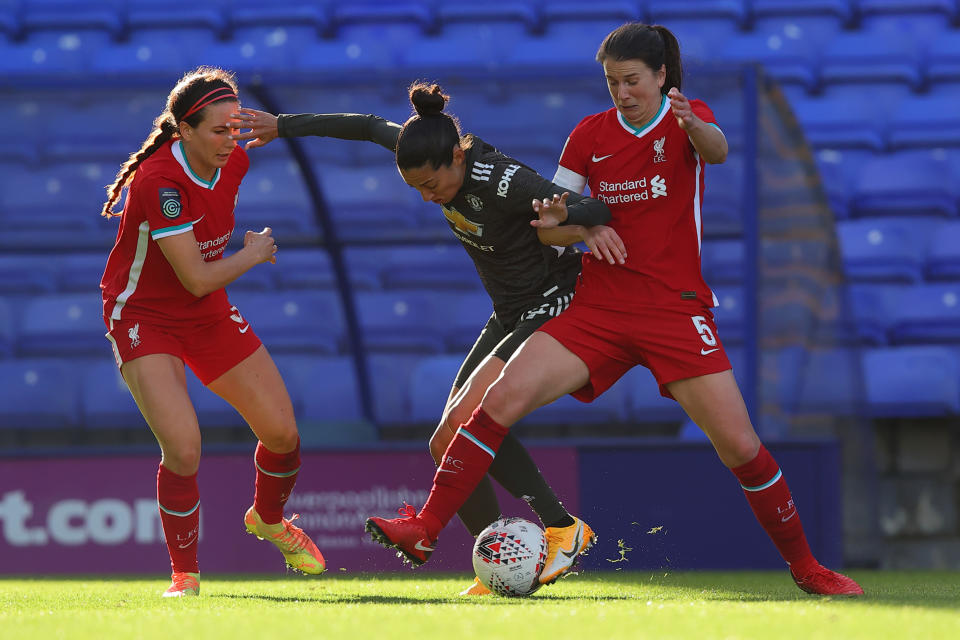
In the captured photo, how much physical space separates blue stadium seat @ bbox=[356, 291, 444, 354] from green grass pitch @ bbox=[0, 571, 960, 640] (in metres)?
2.23

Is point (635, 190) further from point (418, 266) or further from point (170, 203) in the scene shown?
point (418, 266)

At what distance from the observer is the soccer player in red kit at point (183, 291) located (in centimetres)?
429

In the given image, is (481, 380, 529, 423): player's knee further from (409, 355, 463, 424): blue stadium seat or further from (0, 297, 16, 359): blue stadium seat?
(0, 297, 16, 359): blue stadium seat

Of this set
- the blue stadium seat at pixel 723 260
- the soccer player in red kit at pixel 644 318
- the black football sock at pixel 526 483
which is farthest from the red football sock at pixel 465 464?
the blue stadium seat at pixel 723 260

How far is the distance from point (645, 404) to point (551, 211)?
3402mm

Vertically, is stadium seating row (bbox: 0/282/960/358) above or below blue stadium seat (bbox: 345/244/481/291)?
below

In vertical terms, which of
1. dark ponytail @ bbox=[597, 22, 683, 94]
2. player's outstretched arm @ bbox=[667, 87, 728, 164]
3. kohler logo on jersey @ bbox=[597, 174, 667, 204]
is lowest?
kohler logo on jersey @ bbox=[597, 174, 667, 204]

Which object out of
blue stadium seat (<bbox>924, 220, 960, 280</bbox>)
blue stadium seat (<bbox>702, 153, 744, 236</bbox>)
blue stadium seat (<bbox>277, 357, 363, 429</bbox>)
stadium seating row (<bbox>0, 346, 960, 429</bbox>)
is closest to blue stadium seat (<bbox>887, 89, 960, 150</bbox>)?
blue stadium seat (<bbox>924, 220, 960, 280</bbox>)

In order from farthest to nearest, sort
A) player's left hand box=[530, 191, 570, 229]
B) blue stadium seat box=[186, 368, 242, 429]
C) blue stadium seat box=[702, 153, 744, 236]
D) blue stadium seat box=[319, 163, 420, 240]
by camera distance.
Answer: blue stadium seat box=[186, 368, 242, 429] → blue stadium seat box=[319, 163, 420, 240] → blue stadium seat box=[702, 153, 744, 236] → player's left hand box=[530, 191, 570, 229]

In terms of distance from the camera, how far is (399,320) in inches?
293

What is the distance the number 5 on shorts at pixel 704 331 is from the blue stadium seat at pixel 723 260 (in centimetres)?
210

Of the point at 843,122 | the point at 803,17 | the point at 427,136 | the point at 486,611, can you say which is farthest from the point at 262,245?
the point at 803,17

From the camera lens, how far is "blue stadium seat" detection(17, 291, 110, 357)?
27.2 ft

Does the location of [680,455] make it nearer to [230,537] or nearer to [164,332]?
[230,537]
